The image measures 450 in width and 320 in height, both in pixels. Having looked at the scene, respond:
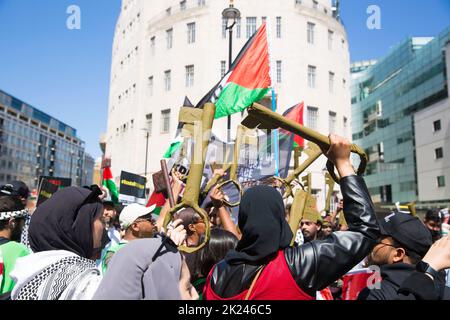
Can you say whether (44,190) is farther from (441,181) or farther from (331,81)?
(441,181)

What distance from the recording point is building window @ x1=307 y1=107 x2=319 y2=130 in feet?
88.2

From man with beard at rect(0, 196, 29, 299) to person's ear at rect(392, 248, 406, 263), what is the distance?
2607mm

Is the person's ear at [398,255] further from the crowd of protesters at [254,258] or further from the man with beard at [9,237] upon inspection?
the man with beard at [9,237]

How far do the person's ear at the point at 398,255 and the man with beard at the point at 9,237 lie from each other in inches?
103

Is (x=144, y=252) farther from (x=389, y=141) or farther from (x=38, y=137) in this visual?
A: (x=38, y=137)

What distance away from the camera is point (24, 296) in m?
1.79

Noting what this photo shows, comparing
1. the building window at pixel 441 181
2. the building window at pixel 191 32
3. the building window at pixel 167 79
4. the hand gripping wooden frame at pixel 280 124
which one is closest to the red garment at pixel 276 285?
the hand gripping wooden frame at pixel 280 124

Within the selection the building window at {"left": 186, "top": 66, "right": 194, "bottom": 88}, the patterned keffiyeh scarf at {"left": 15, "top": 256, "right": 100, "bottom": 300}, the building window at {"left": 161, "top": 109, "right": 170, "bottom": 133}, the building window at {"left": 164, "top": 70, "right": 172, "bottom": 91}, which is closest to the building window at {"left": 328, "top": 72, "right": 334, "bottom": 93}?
the building window at {"left": 186, "top": 66, "right": 194, "bottom": 88}

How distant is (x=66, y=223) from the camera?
208 cm

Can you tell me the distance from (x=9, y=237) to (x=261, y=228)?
2328mm

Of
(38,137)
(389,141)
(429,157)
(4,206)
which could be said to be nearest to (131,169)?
(4,206)

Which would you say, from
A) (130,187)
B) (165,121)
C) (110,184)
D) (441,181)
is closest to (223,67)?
(165,121)
